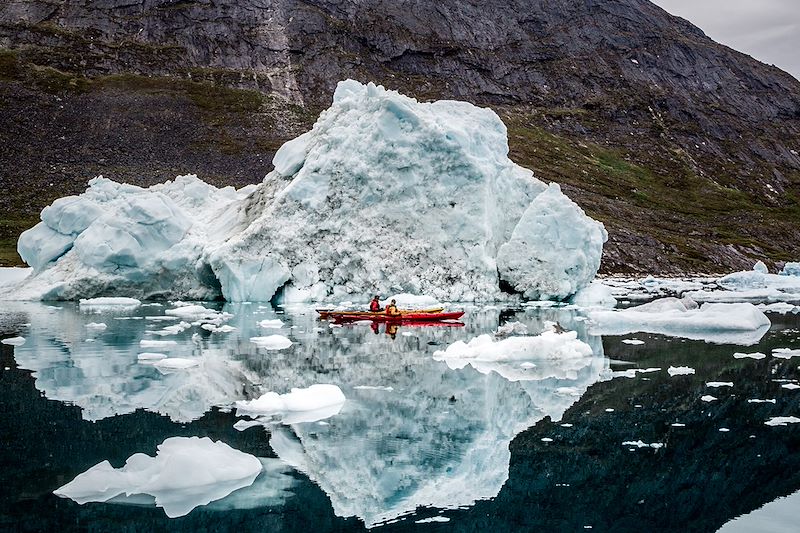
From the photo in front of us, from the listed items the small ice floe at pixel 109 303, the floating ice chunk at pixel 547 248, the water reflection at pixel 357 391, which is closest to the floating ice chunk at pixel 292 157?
the small ice floe at pixel 109 303

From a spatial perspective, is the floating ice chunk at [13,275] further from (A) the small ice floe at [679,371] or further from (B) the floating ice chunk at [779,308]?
(B) the floating ice chunk at [779,308]

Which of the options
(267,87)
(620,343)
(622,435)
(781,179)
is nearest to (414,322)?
(620,343)

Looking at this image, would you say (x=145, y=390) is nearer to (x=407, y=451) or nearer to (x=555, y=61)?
(x=407, y=451)

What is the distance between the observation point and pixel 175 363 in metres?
13.5

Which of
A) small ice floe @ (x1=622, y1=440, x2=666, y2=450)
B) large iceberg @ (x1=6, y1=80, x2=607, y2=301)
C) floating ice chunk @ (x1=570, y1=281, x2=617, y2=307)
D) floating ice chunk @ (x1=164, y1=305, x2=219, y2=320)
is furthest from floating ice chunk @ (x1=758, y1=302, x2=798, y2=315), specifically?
small ice floe @ (x1=622, y1=440, x2=666, y2=450)

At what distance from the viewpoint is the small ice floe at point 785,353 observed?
1512 cm

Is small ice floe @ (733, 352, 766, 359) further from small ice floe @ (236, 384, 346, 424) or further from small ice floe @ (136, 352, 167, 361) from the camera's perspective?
small ice floe @ (136, 352, 167, 361)

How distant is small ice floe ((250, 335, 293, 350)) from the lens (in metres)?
16.0

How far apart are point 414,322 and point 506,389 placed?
9.62 metres

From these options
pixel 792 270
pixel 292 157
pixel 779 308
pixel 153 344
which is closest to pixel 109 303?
pixel 292 157

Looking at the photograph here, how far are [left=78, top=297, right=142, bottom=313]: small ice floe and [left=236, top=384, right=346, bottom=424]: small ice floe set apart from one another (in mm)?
16041

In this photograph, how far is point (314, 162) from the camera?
1061 inches

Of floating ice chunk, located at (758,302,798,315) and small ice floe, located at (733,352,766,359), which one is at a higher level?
small ice floe, located at (733,352,766,359)

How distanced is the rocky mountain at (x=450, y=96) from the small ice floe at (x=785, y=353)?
39.2 meters
